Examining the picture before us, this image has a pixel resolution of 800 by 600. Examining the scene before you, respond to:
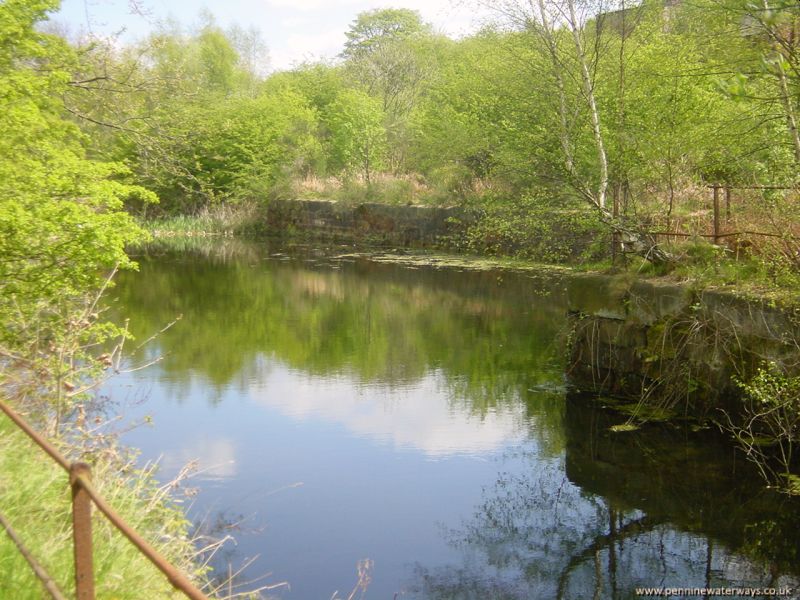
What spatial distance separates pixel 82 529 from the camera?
2.53 m

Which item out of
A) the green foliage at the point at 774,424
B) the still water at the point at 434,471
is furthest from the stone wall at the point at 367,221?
the green foliage at the point at 774,424

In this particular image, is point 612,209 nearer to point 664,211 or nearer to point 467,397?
point 664,211

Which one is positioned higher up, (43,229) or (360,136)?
(360,136)

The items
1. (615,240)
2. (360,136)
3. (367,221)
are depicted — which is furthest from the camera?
(360,136)

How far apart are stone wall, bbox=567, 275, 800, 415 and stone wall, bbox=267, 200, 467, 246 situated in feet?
54.9

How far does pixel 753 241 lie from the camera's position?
1062 cm

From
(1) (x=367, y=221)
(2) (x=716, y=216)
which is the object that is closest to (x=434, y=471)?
(2) (x=716, y=216)

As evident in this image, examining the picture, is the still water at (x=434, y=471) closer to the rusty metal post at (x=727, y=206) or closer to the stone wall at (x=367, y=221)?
the rusty metal post at (x=727, y=206)

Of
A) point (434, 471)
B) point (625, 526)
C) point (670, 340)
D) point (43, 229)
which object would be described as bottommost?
Result: point (625, 526)

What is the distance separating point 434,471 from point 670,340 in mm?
3686

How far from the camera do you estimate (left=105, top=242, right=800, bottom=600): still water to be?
305 inches

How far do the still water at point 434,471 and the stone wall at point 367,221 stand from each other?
47.5ft

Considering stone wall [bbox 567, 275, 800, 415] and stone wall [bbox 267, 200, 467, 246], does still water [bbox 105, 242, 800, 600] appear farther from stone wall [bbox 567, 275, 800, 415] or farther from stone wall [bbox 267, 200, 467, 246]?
stone wall [bbox 267, 200, 467, 246]

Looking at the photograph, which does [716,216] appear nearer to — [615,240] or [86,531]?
[615,240]
